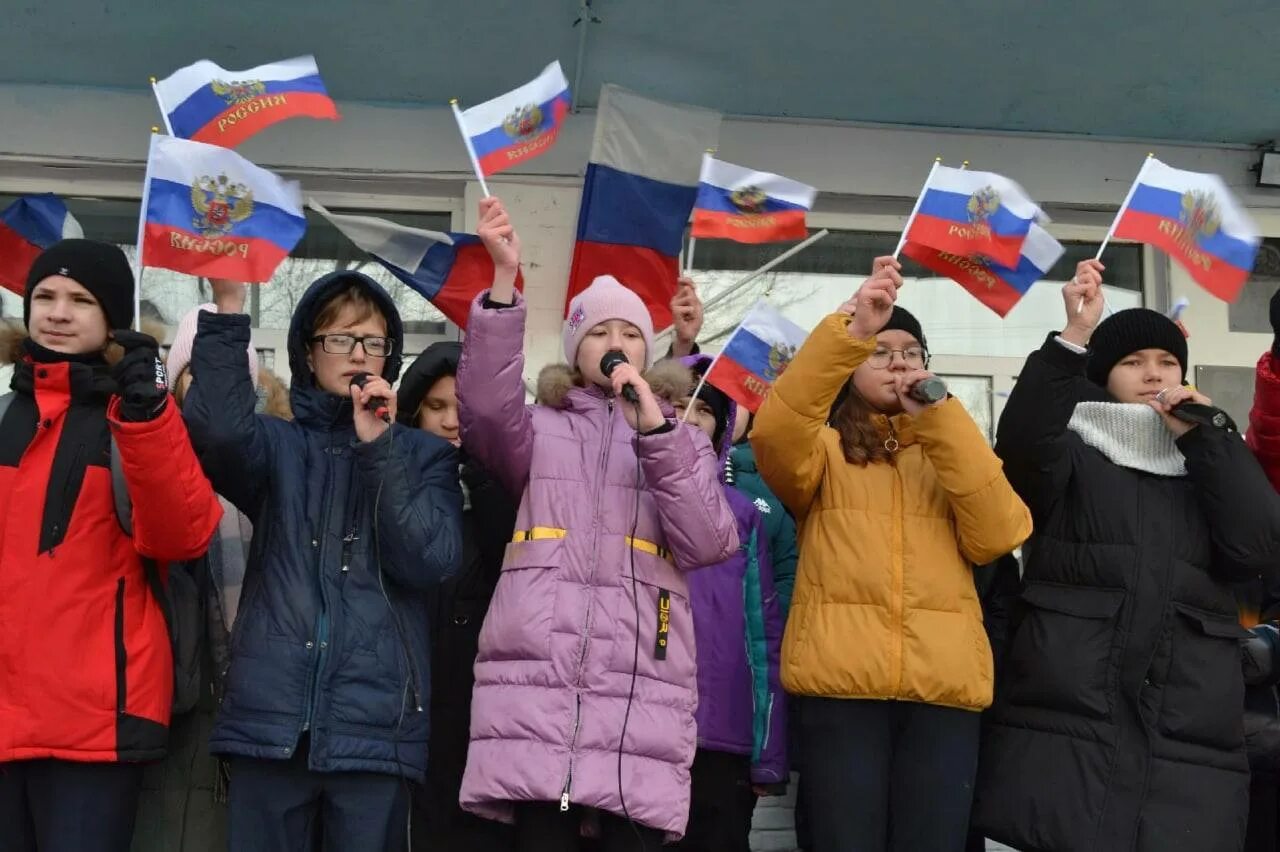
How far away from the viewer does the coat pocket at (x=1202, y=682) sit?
3508 millimetres

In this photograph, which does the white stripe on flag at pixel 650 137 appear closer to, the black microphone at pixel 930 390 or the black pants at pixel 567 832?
the black microphone at pixel 930 390

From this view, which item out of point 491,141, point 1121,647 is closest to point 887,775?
point 1121,647

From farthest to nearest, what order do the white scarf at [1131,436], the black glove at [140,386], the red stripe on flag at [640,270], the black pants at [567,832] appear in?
1. the red stripe on flag at [640,270]
2. the white scarf at [1131,436]
3. the black pants at [567,832]
4. the black glove at [140,386]

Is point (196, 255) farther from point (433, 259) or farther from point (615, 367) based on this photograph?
point (433, 259)

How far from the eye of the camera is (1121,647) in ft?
11.6

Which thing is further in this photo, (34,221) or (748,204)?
(748,204)

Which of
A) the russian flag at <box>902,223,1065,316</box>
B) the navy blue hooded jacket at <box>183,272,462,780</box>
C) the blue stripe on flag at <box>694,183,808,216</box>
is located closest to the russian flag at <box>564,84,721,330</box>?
the blue stripe on flag at <box>694,183,808,216</box>

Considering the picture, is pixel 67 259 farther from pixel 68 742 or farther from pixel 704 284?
pixel 704 284

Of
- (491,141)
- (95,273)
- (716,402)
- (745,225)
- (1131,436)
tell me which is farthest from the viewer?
(745,225)

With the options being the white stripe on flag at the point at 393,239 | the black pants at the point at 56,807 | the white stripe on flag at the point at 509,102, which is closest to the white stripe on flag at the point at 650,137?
the white stripe on flag at the point at 393,239

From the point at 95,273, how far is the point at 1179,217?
3117 mm

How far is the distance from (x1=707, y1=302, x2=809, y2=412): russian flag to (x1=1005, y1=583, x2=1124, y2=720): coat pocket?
1080mm

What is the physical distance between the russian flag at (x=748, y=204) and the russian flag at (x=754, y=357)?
52 cm

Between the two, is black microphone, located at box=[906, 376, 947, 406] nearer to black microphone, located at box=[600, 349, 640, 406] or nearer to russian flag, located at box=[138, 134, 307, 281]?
black microphone, located at box=[600, 349, 640, 406]
